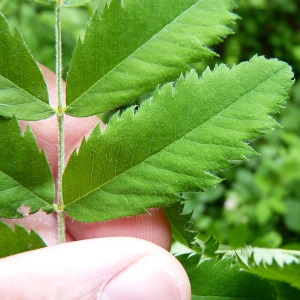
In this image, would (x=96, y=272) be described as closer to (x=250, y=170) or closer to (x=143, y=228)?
(x=143, y=228)

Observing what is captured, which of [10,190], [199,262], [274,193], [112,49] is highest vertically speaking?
[112,49]

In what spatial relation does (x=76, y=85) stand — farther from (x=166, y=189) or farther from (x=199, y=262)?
(x=199, y=262)

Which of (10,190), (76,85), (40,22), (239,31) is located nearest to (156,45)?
(76,85)

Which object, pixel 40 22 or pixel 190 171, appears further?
pixel 40 22

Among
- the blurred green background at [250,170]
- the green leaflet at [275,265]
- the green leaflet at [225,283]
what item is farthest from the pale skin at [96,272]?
the blurred green background at [250,170]

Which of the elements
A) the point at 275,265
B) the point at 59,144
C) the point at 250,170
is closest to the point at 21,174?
the point at 59,144

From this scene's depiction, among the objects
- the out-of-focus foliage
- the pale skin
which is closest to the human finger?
the pale skin
